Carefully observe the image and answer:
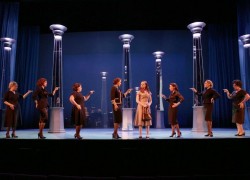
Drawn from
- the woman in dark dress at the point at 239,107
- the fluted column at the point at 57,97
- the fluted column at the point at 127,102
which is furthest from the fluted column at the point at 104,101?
the woman in dark dress at the point at 239,107

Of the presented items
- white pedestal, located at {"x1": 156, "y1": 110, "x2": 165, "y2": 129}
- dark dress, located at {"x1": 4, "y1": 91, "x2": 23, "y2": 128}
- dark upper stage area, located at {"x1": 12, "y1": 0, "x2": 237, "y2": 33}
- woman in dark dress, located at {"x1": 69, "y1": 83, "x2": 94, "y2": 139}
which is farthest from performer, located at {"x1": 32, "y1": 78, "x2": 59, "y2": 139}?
white pedestal, located at {"x1": 156, "y1": 110, "x2": 165, "y2": 129}

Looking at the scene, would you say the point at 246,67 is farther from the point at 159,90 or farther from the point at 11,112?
the point at 11,112

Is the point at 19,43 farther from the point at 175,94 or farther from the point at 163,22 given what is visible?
the point at 175,94

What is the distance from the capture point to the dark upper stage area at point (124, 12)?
345 inches

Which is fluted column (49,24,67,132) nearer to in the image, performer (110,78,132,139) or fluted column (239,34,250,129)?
performer (110,78,132,139)

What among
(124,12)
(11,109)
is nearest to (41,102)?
(11,109)
